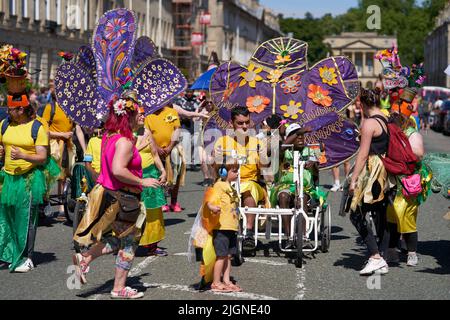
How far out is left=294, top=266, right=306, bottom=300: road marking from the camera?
8.14 metres

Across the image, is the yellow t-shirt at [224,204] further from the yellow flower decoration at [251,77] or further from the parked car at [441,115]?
the parked car at [441,115]

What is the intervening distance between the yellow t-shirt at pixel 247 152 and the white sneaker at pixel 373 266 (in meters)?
1.80

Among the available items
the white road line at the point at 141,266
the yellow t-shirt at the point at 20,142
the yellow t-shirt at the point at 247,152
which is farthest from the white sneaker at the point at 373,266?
the yellow t-shirt at the point at 20,142

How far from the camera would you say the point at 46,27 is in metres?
51.2

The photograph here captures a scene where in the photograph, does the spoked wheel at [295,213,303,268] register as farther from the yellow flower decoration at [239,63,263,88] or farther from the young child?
the yellow flower decoration at [239,63,263,88]

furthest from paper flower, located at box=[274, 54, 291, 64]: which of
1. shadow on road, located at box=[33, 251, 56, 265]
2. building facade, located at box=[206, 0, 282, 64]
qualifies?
building facade, located at box=[206, 0, 282, 64]

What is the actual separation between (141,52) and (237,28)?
104673 millimetres

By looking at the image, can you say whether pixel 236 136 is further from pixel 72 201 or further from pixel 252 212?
pixel 72 201

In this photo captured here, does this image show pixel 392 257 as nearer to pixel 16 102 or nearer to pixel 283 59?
pixel 283 59

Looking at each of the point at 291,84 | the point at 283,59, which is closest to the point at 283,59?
the point at 283,59

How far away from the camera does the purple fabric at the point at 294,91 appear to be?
11125mm

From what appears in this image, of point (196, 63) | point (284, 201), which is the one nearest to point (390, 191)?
point (284, 201)

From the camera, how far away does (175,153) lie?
1570cm

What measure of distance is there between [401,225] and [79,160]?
17.0 ft
